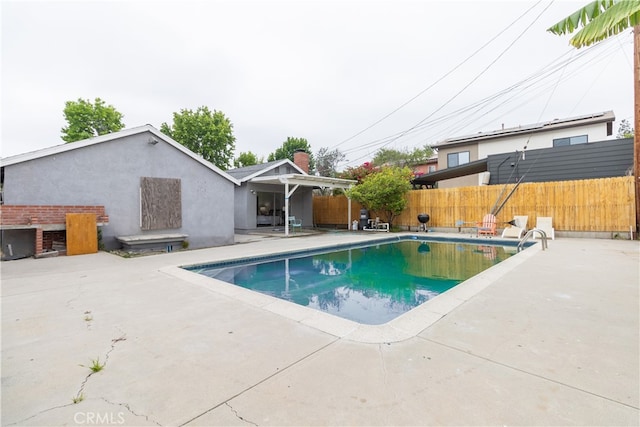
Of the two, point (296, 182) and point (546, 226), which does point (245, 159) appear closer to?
point (296, 182)

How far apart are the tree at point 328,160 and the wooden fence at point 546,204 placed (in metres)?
16.5

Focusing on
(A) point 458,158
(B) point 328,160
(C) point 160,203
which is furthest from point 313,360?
(B) point 328,160

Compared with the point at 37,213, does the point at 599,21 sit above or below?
above

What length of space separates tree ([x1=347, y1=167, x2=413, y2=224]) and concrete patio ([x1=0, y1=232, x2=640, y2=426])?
37.8 feet

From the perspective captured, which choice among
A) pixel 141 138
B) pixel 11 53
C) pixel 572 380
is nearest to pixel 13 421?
pixel 572 380

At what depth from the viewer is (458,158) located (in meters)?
21.4

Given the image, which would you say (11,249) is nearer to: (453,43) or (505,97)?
(453,43)

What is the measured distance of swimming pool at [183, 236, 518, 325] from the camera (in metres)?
5.42

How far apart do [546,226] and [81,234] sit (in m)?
17.2

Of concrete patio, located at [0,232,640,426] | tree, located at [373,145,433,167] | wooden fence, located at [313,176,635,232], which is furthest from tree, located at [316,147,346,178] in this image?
concrete patio, located at [0,232,640,426]

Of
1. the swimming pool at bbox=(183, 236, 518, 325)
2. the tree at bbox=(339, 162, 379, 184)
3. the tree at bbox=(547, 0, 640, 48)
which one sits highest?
the tree at bbox=(547, 0, 640, 48)

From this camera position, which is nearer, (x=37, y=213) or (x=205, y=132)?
(x=37, y=213)

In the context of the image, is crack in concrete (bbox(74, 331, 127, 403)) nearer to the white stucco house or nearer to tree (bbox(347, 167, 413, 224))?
the white stucco house

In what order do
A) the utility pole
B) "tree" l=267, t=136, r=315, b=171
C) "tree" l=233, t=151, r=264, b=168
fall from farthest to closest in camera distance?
"tree" l=233, t=151, r=264, b=168 < "tree" l=267, t=136, r=315, b=171 < the utility pole
